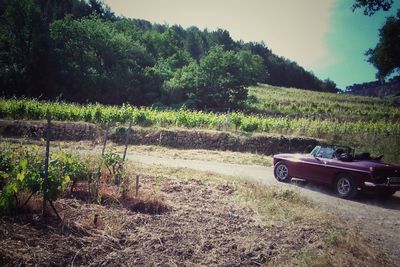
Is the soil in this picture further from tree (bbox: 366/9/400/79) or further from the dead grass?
tree (bbox: 366/9/400/79)

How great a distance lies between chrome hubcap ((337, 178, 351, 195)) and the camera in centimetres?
957

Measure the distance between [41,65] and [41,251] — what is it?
3893 centimetres

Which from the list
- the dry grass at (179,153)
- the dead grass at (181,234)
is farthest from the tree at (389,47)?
the dead grass at (181,234)

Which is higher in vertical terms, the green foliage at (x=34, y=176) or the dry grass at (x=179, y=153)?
the green foliage at (x=34, y=176)

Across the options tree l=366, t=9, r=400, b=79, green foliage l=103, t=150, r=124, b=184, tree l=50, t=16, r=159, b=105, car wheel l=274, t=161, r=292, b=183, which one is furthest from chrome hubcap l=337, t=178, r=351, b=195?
tree l=50, t=16, r=159, b=105

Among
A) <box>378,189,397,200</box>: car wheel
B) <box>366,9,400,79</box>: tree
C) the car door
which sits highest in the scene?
<box>366,9,400,79</box>: tree

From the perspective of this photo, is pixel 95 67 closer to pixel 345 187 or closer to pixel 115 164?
pixel 115 164

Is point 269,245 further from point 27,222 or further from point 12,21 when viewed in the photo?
point 12,21

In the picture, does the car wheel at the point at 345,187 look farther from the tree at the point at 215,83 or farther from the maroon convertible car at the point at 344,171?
the tree at the point at 215,83

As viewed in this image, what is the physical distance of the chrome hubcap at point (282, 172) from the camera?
457 inches

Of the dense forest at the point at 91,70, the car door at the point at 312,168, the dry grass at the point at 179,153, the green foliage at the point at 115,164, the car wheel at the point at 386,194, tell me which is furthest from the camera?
the dense forest at the point at 91,70

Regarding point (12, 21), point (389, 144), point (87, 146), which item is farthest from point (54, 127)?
point (12, 21)

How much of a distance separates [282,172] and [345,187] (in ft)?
8.12

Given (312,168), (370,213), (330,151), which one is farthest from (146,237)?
(330,151)
